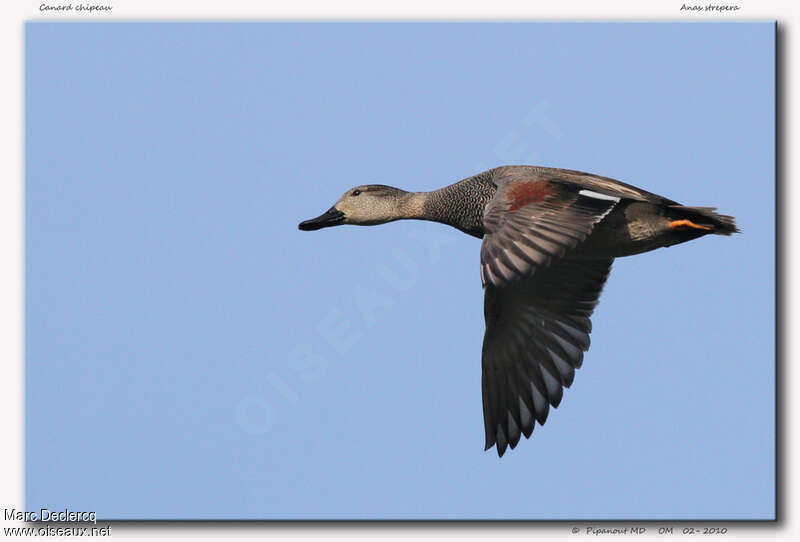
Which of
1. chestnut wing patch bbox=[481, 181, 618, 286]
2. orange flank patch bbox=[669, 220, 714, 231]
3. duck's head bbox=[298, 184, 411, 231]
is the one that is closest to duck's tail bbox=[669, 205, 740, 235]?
orange flank patch bbox=[669, 220, 714, 231]

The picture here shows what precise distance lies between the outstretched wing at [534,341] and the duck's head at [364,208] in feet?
3.62

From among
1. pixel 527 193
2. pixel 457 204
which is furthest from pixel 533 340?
pixel 527 193

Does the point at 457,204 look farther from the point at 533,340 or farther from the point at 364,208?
the point at 533,340

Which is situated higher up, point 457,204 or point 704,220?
point 457,204

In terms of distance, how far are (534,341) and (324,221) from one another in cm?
205

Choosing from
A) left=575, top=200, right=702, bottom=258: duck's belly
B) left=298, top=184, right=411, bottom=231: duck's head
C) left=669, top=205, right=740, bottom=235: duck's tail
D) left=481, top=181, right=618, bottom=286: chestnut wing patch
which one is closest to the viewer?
left=481, top=181, right=618, bottom=286: chestnut wing patch

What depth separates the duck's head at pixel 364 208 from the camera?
953cm

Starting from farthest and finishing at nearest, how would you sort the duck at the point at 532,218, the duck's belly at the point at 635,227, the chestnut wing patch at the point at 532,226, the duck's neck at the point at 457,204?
1. the duck's neck at the point at 457,204
2. the duck's belly at the point at 635,227
3. the duck at the point at 532,218
4. the chestnut wing patch at the point at 532,226

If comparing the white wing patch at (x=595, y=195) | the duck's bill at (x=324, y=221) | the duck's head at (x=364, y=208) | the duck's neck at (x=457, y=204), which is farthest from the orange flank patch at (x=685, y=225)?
the duck's bill at (x=324, y=221)

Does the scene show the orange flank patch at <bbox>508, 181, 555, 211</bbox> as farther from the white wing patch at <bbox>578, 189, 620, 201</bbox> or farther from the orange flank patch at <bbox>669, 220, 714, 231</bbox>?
the orange flank patch at <bbox>669, 220, 714, 231</bbox>

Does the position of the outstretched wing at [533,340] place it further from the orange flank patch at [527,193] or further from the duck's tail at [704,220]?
the duck's tail at [704,220]

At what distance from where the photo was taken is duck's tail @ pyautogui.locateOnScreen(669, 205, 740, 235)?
8.06 metres

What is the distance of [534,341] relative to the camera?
9.17 m

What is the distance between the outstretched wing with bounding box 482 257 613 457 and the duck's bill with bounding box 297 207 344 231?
1.44m
